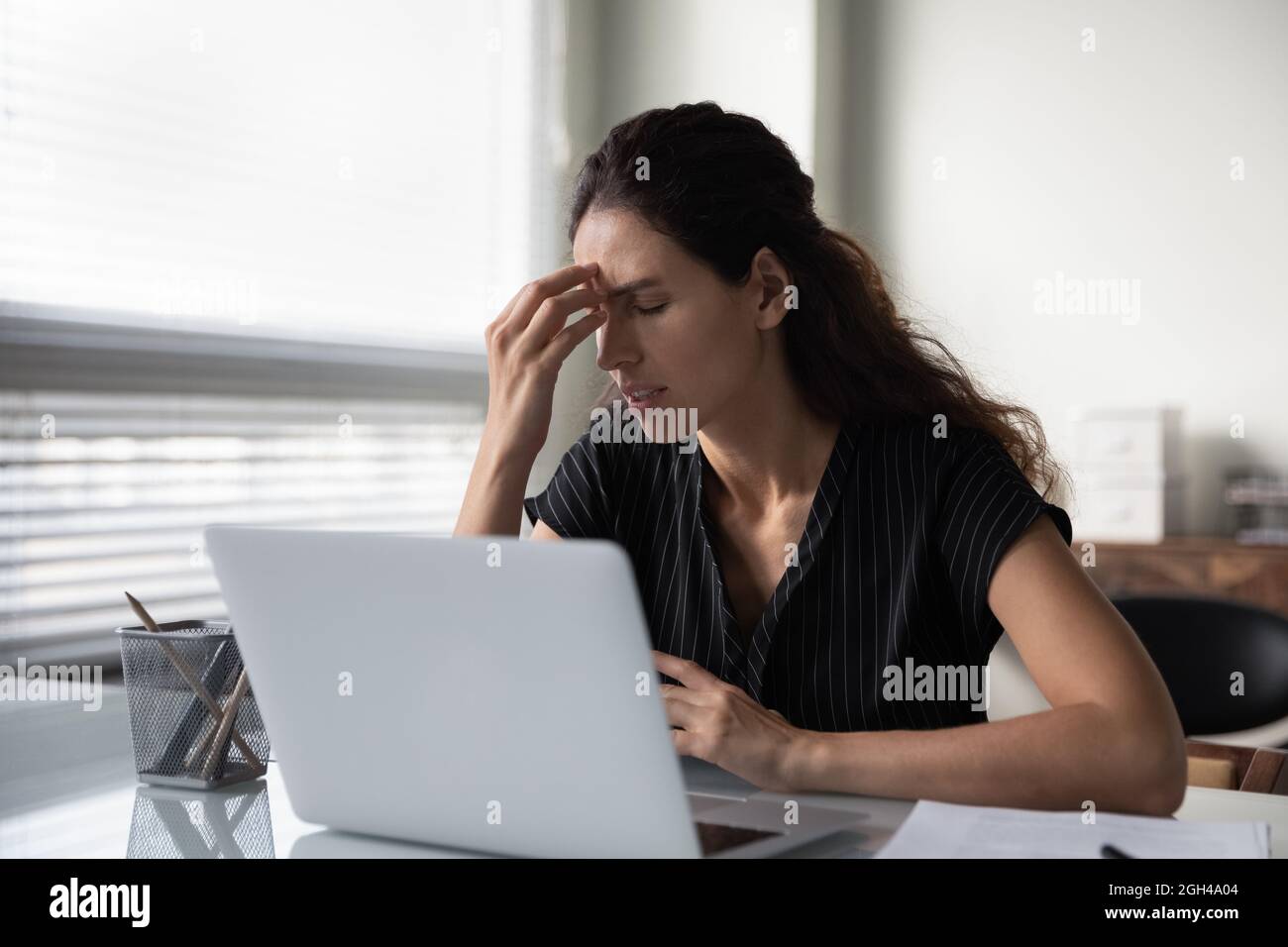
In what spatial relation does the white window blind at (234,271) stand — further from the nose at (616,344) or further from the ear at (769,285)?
the ear at (769,285)

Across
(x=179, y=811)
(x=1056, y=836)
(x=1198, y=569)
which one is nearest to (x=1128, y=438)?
(x=1198, y=569)

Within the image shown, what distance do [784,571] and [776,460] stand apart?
0.14m

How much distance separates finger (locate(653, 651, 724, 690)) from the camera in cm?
110

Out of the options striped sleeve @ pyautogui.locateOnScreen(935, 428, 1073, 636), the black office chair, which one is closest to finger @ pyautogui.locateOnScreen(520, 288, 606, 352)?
striped sleeve @ pyautogui.locateOnScreen(935, 428, 1073, 636)

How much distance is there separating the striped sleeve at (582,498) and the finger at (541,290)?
173 millimetres

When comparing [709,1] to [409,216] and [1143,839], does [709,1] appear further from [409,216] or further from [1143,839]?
[1143,839]

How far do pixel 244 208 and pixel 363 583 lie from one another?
217 centimetres

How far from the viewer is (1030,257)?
13.3ft

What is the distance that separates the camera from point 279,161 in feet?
9.52

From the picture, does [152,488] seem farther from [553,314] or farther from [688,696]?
[688,696]

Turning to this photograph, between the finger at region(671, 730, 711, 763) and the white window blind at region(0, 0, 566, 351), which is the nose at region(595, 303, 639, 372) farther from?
the white window blind at region(0, 0, 566, 351)

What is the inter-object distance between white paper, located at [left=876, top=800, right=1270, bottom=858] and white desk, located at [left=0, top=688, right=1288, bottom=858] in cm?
5

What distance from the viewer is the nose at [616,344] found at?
146 cm

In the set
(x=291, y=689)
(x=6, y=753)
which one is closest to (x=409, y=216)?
(x=6, y=753)
